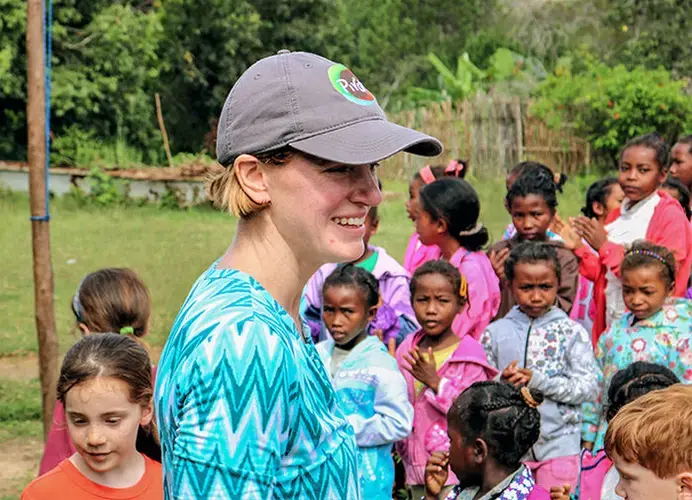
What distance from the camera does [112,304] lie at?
4.00m

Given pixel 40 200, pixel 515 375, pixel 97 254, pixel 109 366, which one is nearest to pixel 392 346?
pixel 515 375

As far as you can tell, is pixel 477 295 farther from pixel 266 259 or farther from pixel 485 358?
pixel 266 259

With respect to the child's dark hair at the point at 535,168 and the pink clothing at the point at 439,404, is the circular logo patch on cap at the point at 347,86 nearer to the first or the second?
the pink clothing at the point at 439,404

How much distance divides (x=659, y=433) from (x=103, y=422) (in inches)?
66.5

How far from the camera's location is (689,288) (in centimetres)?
580

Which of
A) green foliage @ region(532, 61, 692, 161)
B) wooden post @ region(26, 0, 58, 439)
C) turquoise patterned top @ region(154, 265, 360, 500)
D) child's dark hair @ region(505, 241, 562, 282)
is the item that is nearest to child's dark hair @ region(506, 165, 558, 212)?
child's dark hair @ region(505, 241, 562, 282)

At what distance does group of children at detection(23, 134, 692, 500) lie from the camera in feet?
10.1

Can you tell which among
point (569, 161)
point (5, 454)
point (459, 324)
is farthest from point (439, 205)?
point (569, 161)

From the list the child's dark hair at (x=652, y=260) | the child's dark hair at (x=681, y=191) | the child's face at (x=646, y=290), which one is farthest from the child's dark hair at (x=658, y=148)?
the child's face at (x=646, y=290)

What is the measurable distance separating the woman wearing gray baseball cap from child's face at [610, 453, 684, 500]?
1.19 meters

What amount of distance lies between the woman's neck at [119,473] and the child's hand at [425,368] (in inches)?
59.6

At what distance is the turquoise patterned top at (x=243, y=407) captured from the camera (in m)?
1.49

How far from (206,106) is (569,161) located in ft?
32.0

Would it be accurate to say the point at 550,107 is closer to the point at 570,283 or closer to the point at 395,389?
the point at 570,283
